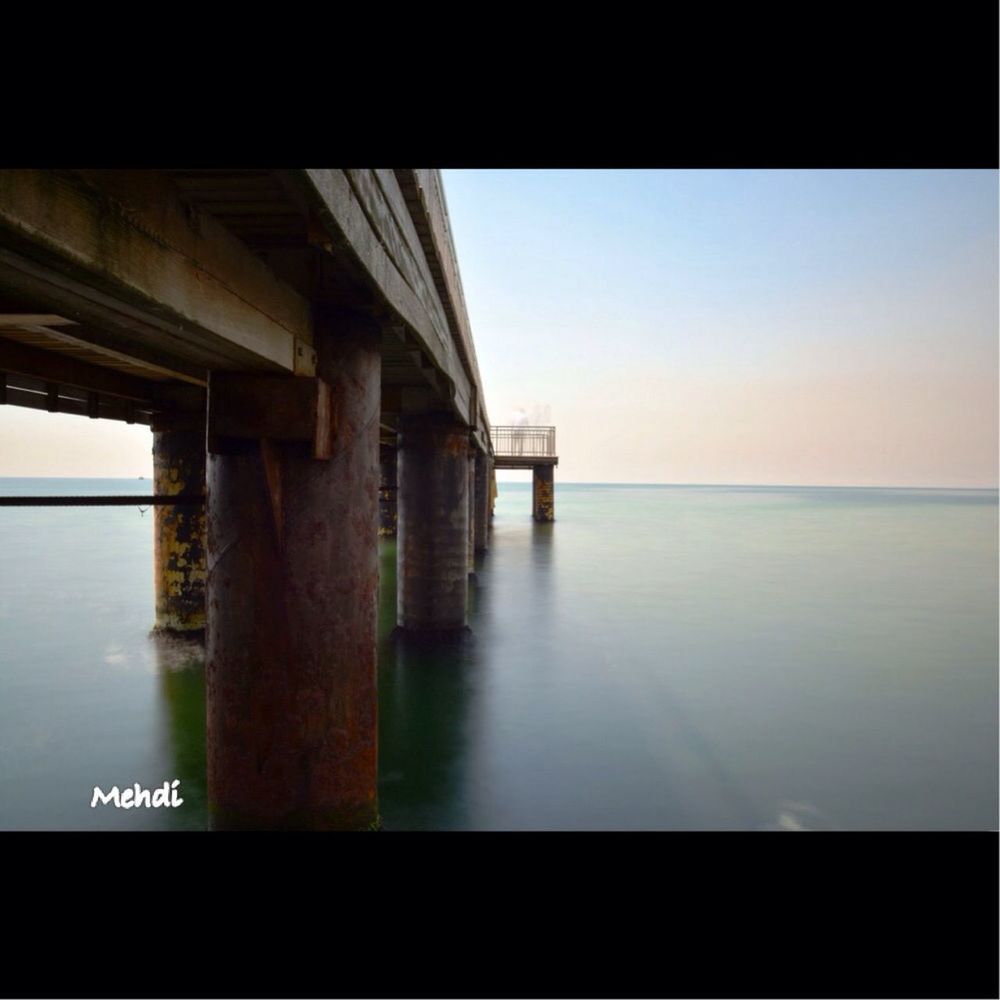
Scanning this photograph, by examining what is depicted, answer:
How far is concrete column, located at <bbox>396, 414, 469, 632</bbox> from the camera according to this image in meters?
11.1

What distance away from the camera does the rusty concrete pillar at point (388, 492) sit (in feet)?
77.8

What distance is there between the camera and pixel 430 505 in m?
11.2

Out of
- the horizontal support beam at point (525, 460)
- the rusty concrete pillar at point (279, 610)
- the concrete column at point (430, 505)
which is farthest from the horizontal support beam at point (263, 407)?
the horizontal support beam at point (525, 460)

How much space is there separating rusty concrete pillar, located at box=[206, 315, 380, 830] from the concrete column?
6.91m

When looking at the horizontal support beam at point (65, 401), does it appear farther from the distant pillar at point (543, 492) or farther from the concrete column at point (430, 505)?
the distant pillar at point (543, 492)

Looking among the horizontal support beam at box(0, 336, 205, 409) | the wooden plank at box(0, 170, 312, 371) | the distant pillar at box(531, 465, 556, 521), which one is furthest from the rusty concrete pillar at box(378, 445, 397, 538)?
the wooden plank at box(0, 170, 312, 371)

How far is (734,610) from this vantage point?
1873 centimetres

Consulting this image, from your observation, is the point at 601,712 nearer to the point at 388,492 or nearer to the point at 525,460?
the point at 388,492

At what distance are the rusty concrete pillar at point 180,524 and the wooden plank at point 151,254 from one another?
7.52 metres

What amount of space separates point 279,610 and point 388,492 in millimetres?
20919

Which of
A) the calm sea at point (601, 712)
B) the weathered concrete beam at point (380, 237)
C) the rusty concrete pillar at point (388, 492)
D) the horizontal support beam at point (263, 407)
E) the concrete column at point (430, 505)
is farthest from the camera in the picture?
the rusty concrete pillar at point (388, 492)

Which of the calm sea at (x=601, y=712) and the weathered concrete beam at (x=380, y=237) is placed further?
the calm sea at (x=601, y=712)

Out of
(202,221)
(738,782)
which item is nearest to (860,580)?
(738,782)

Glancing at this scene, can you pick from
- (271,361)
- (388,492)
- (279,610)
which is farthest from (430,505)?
(388,492)
